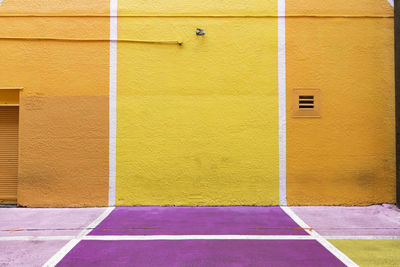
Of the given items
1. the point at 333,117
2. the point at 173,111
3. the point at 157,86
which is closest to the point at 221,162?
the point at 173,111

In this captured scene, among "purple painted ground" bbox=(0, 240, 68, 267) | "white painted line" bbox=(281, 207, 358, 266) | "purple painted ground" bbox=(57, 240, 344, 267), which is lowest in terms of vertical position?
→ "purple painted ground" bbox=(0, 240, 68, 267)

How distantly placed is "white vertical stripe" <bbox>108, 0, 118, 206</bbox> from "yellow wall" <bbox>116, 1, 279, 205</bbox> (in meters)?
0.11

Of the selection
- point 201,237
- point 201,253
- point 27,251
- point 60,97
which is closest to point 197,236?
point 201,237

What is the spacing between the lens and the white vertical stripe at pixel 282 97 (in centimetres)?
599

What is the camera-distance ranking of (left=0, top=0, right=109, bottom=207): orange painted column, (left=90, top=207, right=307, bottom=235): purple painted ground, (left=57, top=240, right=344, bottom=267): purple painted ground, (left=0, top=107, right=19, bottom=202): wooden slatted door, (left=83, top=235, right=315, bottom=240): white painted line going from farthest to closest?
(left=0, top=107, right=19, bottom=202): wooden slatted door < (left=0, top=0, right=109, bottom=207): orange painted column < (left=90, top=207, right=307, bottom=235): purple painted ground < (left=83, top=235, right=315, bottom=240): white painted line < (left=57, top=240, right=344, bottom=267): purple painted ground

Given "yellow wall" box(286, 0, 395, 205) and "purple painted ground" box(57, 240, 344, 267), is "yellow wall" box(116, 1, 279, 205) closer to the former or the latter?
"yellow wall" box(286, 0, 395, 205)

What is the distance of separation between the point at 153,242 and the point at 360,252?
2.98m

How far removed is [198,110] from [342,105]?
328 cm

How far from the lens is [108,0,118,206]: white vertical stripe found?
597cm

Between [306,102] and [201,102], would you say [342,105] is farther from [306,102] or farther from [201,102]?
[201,102]

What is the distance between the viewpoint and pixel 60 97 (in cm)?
604

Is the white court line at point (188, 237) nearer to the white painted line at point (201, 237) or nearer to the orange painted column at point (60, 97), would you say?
the white painted line at point (201, 237)

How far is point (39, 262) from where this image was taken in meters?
3.46

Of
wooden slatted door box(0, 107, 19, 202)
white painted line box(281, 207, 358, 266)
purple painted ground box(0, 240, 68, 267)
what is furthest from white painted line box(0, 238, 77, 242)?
white painted line box(281, 207, 358, 266)
